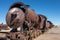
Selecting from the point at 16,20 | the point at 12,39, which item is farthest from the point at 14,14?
the point at 12,39

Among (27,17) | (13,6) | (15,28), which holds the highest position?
(13,6)

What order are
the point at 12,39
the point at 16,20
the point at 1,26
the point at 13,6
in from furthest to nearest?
the point at 1,26
the point at 13,6
the point at 16,20
the point at 12,39

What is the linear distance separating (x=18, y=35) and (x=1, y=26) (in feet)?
90.4

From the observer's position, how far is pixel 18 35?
33.2ft

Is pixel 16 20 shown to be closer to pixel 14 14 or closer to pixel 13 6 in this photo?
pixel 14 14

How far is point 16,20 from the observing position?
1096 cm

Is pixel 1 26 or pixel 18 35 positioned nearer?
pixel 18 35

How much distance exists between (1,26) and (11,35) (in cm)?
2749

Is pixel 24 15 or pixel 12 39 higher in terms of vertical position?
pixel 24 15

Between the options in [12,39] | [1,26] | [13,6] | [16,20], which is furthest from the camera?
[1,26]

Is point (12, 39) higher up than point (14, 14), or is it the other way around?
point (14, 14)

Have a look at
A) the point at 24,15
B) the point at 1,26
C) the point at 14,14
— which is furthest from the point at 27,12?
the point at 1,26

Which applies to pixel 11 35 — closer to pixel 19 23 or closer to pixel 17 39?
pixel 17 39

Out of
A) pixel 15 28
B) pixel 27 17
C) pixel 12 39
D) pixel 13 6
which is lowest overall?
pixel 12 39
